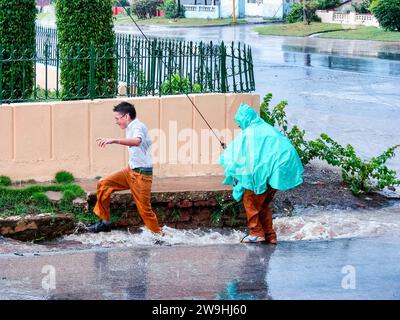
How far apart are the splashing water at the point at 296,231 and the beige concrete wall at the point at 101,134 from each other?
46.3 inches

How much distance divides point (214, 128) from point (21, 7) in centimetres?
296

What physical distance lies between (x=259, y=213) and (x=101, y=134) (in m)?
2.43

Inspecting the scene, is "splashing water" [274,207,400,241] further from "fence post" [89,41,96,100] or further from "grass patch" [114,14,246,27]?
"grass patch" [114,14,246,27]

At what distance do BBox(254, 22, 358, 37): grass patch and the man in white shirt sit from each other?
116ft

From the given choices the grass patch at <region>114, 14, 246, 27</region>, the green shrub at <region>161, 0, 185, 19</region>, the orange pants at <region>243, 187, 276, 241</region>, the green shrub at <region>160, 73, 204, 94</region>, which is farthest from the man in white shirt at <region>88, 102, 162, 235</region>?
the green shrub at <region>161, 0, 185, 19</region>


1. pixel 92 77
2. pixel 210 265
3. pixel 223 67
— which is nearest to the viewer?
pixel 210 265

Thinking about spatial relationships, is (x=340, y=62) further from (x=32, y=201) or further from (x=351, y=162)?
(x=32, y=201)

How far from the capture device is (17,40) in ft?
40.2

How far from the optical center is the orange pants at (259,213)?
9.68 m

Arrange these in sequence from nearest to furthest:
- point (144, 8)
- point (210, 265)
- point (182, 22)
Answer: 1. point (210, 265)
2. point (182, 22)
3. point (144, 8)

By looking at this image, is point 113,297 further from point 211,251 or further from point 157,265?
point 211,251

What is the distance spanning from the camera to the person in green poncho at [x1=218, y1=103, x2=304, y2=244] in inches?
372

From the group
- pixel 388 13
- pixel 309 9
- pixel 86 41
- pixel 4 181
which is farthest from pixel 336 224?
pixel 309 9
